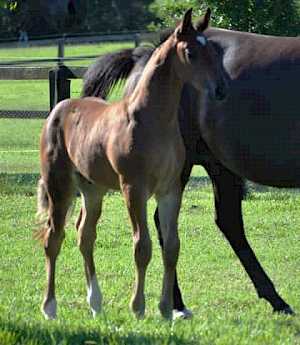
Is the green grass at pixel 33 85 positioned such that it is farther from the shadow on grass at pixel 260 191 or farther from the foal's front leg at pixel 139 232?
the foal's front leg at pixel 139 232

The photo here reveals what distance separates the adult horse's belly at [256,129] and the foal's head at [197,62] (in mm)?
1540

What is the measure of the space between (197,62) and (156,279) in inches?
109

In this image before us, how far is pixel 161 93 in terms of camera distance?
6578mm

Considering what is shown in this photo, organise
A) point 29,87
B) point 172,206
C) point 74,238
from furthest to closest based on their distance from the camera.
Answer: point 29,87, point 74,238, point 172,206

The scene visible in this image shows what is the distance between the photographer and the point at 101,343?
5348 mm

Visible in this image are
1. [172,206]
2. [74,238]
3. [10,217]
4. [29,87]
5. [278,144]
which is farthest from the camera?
[29,87]

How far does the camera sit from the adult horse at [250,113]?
26.0ft

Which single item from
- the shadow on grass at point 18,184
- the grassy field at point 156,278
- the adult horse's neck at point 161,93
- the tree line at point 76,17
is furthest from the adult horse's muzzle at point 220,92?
the tree line at point 76,17

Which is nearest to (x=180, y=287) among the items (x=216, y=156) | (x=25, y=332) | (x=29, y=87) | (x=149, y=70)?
(x=216, y=156)

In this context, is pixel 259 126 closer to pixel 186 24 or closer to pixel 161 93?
pixel 161 93

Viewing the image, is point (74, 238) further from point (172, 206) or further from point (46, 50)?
point (46, 50)

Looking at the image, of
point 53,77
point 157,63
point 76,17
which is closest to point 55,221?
point 157,63

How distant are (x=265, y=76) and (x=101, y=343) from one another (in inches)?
129

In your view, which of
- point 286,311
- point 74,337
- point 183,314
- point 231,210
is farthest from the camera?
point 231,210
